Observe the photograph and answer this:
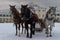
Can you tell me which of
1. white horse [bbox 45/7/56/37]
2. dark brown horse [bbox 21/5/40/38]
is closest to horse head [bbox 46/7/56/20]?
white horse [bbox 45/7/56/37]

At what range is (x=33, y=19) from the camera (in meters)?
3.25

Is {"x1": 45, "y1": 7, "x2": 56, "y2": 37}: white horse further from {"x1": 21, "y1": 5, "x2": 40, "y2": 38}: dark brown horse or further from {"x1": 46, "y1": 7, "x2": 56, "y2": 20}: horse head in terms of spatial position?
{"x1": 21, "y1": 5, "x2": 40, "y2": 38}: dark brown horse

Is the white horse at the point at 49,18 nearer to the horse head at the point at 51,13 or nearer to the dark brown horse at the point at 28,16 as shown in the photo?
the horse head at the point at 51,13

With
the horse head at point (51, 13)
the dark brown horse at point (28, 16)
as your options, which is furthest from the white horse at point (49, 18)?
the dark brown horse at point (28, 16)

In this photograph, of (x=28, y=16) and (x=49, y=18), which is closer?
(x=28, y=16)

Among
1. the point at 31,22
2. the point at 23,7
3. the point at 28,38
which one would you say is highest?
the point at 23,7

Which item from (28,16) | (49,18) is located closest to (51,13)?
(49,18)

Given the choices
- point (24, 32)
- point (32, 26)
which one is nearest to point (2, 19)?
point (24, 32)

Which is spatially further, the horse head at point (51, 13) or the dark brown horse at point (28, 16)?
the horse head at point (51, 13)

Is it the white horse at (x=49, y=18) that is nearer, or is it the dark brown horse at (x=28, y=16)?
the dark brown horse at (x=28, y=16)

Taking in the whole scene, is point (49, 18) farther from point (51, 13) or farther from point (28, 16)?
point (28, 16)

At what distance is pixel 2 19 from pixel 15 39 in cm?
317

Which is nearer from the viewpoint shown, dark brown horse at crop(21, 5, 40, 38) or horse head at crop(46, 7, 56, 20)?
dark brown horse at crop(21, 5, 40, 38)

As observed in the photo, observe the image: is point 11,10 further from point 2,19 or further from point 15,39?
point 2,19
